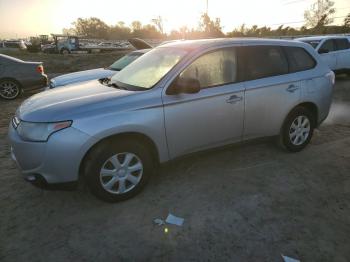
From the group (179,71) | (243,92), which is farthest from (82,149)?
(243,92)

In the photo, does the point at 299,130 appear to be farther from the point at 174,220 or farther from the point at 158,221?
the point at 158,221

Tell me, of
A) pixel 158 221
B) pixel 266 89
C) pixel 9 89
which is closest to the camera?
pixel 158 221

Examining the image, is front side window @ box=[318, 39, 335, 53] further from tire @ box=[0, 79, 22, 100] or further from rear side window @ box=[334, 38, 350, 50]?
tire @ box=[0, 79, 22, 100]

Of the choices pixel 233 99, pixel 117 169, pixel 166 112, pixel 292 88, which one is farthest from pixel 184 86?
pixel 292 88

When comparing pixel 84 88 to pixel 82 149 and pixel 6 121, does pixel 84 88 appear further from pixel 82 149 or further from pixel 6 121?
pixel 6 121

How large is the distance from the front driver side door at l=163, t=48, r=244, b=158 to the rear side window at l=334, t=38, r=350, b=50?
31.9ft

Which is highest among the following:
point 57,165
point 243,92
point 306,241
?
point 243,92

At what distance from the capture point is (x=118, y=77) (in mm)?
4426

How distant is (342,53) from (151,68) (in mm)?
10421

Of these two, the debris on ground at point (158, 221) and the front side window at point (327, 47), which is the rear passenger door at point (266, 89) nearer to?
the debris on ground at point (158, 221)

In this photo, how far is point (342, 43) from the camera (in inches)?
472

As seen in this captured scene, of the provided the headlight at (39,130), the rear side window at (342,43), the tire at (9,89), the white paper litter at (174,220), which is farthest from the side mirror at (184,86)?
the rear side window at (342,43)

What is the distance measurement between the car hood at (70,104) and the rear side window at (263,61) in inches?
64.7

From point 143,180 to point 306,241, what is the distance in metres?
1.82
